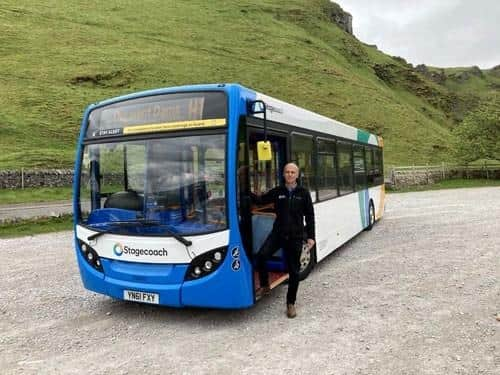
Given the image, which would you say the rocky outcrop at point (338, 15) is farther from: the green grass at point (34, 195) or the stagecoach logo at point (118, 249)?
the stagecoach logo at point (118, 249)

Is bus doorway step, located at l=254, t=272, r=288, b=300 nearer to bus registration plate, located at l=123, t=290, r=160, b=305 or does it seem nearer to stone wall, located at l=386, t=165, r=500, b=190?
bus registration plate, located at l=123, t=290, r=160, b=305

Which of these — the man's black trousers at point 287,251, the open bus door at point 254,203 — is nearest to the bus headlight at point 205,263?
the open bus door at point 254,203

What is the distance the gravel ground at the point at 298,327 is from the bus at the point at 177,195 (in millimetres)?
461

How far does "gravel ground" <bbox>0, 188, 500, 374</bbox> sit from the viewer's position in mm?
4301

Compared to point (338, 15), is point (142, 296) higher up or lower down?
lower down

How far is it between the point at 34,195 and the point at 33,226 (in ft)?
31.3

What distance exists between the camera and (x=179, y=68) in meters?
60.0

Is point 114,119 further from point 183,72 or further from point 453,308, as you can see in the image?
point 183,72

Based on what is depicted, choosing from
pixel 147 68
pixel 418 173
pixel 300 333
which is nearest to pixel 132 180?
pixel 300 333

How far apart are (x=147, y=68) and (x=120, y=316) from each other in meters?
55.4

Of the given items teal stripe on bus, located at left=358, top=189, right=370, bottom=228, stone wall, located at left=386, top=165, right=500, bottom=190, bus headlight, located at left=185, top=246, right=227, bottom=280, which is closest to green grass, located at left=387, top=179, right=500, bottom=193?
stone wall, located at left=386, top=165, right=500, bottom=190

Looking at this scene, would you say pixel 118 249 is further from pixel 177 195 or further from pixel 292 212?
pixel 292 212

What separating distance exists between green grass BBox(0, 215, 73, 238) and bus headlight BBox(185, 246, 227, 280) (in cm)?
1035

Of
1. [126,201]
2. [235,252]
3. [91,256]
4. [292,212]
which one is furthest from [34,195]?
[292,212]
